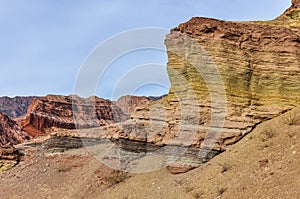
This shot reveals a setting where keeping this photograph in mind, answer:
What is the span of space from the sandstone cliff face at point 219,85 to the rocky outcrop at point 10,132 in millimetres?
53787

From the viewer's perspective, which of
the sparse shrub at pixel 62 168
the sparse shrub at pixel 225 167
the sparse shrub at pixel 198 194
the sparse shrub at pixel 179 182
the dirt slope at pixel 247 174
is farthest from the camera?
the sparse shrub at pixel 62 168

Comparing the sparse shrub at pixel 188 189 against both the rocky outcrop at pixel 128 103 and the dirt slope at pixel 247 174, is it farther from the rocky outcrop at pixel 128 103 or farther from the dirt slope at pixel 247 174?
the rocky outcrop at pixel 128 103

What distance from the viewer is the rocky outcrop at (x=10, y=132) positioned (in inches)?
2744

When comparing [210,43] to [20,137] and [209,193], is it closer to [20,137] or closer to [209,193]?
[209,193]

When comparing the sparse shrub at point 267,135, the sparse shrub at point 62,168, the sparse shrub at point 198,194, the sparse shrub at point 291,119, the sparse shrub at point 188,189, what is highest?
the sparse shrub at point 291,119

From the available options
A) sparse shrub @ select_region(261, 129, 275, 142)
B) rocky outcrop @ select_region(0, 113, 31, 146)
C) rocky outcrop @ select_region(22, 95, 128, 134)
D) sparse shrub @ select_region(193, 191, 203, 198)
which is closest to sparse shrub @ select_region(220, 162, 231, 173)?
sparse shrub @ select_region(193, 191, 203, 198)

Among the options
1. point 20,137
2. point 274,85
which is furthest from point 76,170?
point 20,137

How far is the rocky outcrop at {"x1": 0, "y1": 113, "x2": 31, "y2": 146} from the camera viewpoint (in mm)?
69688

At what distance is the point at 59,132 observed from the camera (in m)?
29.3

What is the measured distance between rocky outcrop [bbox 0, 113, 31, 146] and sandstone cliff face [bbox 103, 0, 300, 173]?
53787 mm

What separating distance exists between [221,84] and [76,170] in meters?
10.4

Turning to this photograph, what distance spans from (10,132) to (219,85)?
60081mm

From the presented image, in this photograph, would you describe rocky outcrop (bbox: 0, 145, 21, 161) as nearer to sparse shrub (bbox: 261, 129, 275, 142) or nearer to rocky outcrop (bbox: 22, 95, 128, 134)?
sparse shrub (bbox: 261, 129, 275, 142)

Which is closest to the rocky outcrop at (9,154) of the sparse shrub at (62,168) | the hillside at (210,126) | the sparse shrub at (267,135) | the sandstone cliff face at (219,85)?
the sparse shrub at (62,168)
